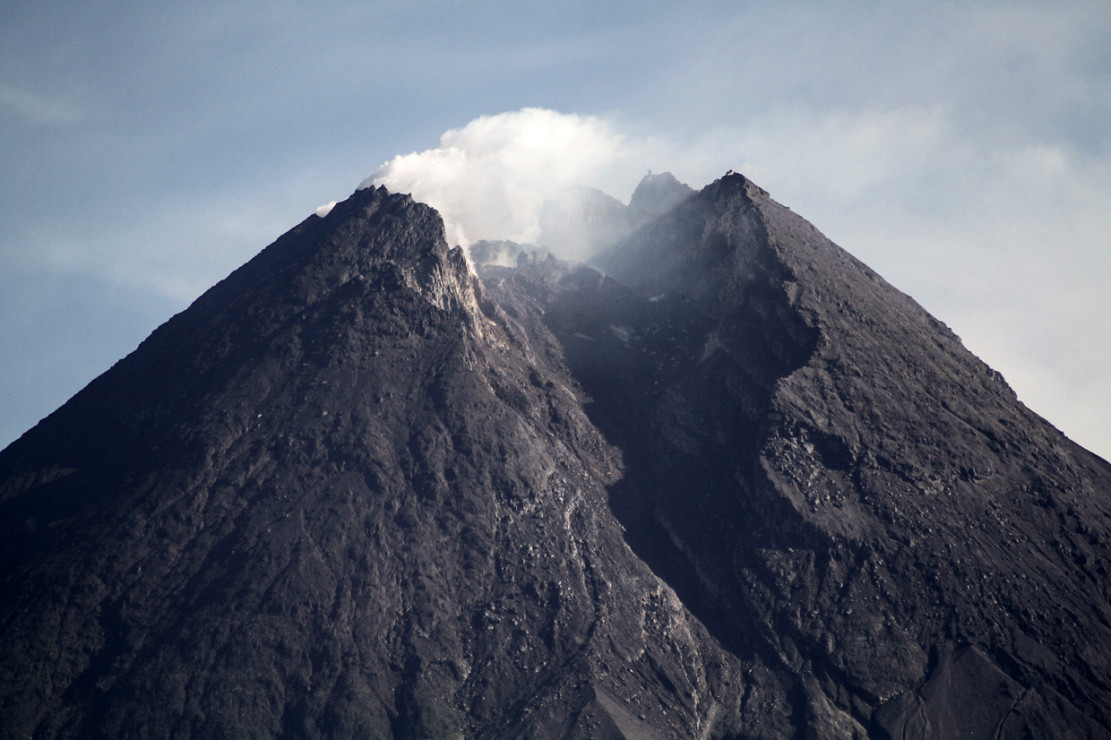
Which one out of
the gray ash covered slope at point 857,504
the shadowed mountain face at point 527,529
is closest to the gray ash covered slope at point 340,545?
the shadowed mountain face at point 527,529

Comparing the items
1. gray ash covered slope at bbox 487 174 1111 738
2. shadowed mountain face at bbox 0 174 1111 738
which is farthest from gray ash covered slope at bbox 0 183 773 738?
gray ash covered slope at bbox 487 174 1111 738

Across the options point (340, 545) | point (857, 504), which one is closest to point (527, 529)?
point (340, 545)

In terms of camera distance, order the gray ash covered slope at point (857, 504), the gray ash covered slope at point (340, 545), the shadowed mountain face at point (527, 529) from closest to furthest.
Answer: the gray ash covered slope at point (340, 545), the shadowed mountain face at point (527, 529), the gray ash covered slope at point (857, 504)

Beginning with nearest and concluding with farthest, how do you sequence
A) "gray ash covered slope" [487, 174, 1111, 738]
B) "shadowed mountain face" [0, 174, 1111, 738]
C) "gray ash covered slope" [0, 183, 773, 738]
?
"gray ash covered slope" [0, 183, 773, 738]
"shadowed mountain face" [0, 174, 1111, 738]
"gray ash covered slope" [487, 174, 1111, 738]

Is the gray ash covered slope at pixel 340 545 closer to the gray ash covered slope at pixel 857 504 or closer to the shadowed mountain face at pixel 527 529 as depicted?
the shadowed mountain face at pixel 527 529

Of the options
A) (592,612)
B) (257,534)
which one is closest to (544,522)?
(592,612)

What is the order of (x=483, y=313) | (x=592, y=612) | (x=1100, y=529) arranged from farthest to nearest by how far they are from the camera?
(x=483, y=313), (x=1100, y=529), (x=592, y=612)

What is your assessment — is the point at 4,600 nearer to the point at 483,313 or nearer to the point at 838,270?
the point at 483,313

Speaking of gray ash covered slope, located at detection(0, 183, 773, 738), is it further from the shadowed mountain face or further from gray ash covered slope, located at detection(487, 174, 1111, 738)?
gray ash covered slope, located at detection(487, 174, 1111, 738)

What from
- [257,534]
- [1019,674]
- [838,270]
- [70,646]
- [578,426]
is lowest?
[70,646]
